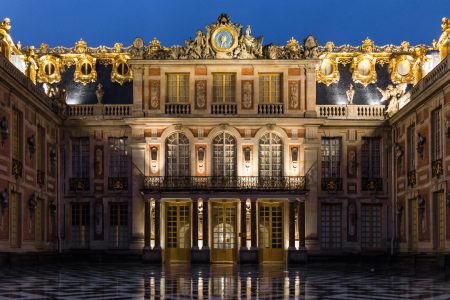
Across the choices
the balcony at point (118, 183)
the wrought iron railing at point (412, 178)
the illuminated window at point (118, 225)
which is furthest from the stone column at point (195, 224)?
the wrought iron railing at point (412, 178)

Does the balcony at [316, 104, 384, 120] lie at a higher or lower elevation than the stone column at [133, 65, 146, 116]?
lower

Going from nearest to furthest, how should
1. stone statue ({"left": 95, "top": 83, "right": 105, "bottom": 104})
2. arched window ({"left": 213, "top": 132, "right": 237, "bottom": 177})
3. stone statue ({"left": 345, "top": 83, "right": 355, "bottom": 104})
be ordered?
arched window ({"left": 213, "top": 132, "right": 237, "bottom": 177})
stone statue ({"left": 95, "top": 83, "right": 105, "bottom": 104})
stone statue ({"left": 345, "top": 83, "right": 355, "bottom": 104})

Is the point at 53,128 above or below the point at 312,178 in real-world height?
above

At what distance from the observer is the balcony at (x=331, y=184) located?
4112 cm

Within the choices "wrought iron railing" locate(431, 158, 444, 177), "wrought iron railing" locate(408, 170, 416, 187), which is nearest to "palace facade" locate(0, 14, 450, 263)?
"wrought iron railing" locate(408, 170, 416, 187)

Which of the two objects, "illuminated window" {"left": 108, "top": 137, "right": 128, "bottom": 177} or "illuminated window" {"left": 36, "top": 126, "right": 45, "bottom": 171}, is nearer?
"illuminated window" {"left": 36, "top": 126, "right": 45, "bottom": 171}

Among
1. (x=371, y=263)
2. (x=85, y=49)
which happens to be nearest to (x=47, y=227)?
(x=85, y=49)

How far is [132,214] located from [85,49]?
9.65 metres

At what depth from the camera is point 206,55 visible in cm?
4059

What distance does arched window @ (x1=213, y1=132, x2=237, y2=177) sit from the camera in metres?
40.2

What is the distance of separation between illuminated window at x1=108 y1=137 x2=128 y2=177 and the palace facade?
0.05 meters

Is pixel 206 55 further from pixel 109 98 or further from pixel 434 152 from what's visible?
pixel 434 152

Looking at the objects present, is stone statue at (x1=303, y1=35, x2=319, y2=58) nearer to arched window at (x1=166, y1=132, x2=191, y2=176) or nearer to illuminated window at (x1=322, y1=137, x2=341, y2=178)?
illuminated window at (x1=322, y1=137, x2=341, y2=178)

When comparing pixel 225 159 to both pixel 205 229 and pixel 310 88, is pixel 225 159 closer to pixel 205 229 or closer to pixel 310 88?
pixel 205 229
